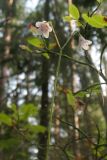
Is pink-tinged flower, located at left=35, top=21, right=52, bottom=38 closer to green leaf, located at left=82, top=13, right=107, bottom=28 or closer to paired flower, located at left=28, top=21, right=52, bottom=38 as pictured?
paired flower, located at left=28, top=21, right=52, bottom=38

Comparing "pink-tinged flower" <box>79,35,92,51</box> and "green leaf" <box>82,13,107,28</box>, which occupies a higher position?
"green leaf" <box>82,13,107,28</box>

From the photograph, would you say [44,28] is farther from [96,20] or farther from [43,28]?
[96,20]

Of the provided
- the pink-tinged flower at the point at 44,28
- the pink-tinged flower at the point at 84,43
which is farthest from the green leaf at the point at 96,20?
the pink-tinged flower at the point at 44,28

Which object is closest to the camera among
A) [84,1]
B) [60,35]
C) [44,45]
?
[44,45]

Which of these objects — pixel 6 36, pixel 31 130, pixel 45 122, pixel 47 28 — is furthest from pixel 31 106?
pixel 6 36

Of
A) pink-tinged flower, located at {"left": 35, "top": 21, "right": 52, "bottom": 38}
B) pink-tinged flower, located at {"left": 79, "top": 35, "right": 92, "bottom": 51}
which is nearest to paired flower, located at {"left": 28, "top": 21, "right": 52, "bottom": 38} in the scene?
pink-tinged flower, located at {"left": 35, "top": 21, "right": 52, "bottom": 38}

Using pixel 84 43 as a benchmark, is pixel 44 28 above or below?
above

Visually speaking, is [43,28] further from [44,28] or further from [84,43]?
[84,43]

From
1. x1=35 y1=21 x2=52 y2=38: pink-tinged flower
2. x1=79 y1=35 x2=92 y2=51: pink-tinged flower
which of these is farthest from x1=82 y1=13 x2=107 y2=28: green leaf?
x1=35 y1=21 x2=52 y2=38: pink-tinged flower

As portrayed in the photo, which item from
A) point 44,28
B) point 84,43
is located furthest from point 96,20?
point 44,28

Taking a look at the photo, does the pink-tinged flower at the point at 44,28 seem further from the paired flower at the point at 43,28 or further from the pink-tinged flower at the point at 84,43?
the pink-tinged flower at the point at 84,43

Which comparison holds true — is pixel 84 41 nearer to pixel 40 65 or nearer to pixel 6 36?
pixel 40 65
